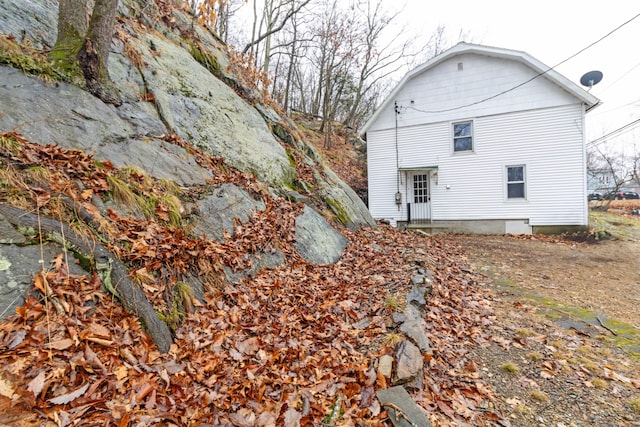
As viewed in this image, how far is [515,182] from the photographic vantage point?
1144cm

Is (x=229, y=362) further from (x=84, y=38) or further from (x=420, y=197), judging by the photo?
(x=420, y=197)

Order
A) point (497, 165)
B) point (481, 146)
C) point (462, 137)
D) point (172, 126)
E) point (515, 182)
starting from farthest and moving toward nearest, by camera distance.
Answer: point (462, 137)
point (481, 146)
point (497, 165)
point (515, 182)
point (172, 126)

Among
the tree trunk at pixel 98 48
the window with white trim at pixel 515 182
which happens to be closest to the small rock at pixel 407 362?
the tree trunk at pixel 98 48

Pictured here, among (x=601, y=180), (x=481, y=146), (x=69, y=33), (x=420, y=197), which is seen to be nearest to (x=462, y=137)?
(x=481, y=146)

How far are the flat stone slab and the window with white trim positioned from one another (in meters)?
12.0

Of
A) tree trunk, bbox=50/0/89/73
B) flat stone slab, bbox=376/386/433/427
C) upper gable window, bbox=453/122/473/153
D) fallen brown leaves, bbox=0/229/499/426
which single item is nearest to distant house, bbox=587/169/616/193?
upper gable window, bbox=453/122/473/153

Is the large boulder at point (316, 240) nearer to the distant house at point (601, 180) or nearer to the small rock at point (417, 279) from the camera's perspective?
the small rock at point (417, 279)

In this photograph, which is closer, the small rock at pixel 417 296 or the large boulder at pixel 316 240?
the small rock at pixel 417 296

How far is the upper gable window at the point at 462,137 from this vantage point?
1209 cm

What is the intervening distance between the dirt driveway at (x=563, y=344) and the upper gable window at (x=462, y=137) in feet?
21.8

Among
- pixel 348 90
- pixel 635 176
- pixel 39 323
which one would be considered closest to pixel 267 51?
pixel 348 90

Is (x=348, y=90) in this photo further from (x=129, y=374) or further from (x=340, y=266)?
(x=129, y=374)

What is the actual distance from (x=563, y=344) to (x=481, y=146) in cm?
1032

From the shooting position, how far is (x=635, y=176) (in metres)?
18.7
